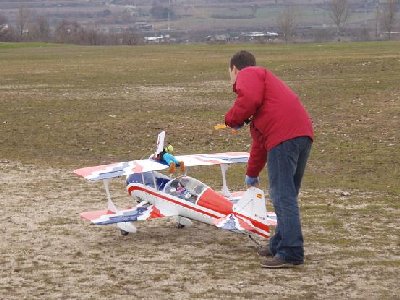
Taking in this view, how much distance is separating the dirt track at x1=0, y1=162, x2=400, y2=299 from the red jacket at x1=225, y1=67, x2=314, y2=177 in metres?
1.38

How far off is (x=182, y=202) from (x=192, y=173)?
4.82m

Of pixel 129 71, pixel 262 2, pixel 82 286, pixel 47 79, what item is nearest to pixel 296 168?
pixel 82 286

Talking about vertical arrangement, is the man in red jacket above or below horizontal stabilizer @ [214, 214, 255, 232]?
above

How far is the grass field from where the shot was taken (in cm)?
876

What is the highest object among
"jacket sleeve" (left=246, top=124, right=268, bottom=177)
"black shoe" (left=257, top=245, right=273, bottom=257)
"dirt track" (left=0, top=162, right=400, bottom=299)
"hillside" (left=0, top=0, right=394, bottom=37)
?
"jacket sleeve" (left=246, top=124, right=268, bottom=177)

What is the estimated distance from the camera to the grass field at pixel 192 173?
8758 mm

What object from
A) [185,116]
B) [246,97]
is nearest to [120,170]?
[246,97]

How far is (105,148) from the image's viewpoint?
17.9 m

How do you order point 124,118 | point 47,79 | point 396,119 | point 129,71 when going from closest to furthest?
point 396,119, point 124,118, point 47,79, point 129,71

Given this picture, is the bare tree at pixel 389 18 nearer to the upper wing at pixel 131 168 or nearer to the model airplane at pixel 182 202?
the upper wing at pixel 131 168

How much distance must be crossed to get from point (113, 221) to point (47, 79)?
24312 millimetres

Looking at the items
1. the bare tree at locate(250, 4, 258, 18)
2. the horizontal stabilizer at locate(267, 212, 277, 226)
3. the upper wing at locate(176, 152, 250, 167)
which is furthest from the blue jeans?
the bare tree at locate(250, 4, 258, 18)

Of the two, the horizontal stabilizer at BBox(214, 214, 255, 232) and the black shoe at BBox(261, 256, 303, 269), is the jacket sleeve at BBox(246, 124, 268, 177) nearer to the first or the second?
the horizontal stabilizer at BBox(214, 214, 255, 232)

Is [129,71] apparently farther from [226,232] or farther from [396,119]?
[226,232]
